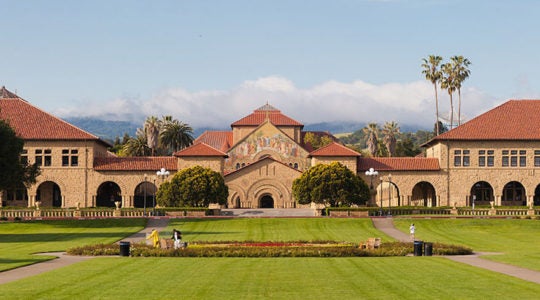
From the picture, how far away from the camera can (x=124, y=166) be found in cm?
9206

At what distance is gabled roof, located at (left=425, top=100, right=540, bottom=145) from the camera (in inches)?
3595

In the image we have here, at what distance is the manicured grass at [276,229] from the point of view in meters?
56.2

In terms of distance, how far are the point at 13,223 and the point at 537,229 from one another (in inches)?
1539

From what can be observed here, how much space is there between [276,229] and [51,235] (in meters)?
16.4

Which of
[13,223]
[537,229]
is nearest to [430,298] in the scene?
[537,229]

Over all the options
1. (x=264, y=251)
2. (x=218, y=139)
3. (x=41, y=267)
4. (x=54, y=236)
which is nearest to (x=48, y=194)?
(x=218, y=139)

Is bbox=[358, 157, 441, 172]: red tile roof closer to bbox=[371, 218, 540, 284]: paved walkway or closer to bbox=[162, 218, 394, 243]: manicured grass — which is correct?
bbox=[162, 218, 394, 243]: manicured grass

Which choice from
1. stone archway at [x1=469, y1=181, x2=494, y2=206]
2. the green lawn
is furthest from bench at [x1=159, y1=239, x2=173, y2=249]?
stone archway at [x1=469, y1=181, x2=494, y2=206]

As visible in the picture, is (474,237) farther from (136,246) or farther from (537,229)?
(136,246)

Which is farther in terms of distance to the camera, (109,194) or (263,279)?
(109,194)

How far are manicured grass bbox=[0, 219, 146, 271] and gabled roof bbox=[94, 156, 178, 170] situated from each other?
71.8 feet

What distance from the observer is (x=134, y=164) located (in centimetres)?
9231

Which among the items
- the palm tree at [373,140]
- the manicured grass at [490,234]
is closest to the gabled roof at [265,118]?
the palm tree at [373,140]

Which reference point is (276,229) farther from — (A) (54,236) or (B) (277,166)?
(B) (277,166)
